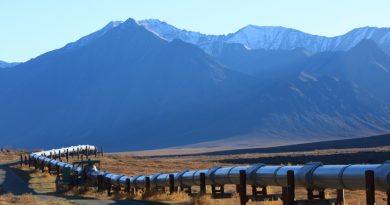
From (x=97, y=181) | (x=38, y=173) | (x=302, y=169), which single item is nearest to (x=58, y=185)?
(x=97, y=181)

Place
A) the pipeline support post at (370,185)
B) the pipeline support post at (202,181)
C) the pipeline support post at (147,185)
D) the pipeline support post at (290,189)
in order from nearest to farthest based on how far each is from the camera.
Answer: the pipeline support post at (370,185) < the pipeline support post at (290,189) < the pipeline support post at (202,181) < the pipeline support post at (147,185)

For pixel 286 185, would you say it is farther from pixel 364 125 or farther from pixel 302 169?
pixel 364 125

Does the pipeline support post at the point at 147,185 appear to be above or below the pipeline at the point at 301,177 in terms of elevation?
below

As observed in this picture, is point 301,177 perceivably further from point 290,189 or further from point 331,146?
point 331,146

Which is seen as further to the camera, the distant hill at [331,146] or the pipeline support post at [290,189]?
the distant hill at [331,146]

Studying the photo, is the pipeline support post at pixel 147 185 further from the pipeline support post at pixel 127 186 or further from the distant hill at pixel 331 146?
the distant hill at pixel 331 146

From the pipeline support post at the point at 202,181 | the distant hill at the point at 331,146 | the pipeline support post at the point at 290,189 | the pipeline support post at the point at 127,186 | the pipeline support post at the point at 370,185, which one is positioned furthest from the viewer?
the distant hill at the point at 331,146

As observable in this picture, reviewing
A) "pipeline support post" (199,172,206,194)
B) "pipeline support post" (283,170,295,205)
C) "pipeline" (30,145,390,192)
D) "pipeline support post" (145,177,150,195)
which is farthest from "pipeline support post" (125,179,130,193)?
"pipeline support post" (283,170,295,205)

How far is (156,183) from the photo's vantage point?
2619cm

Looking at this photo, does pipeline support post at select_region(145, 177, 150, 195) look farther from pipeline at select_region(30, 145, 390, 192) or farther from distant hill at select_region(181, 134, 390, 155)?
distant hill at select_region(181, 134, 390, 155)

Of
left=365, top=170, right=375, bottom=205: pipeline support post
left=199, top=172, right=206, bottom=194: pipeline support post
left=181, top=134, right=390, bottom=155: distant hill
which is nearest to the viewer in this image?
left=365, top=170, right=375, bottom=205: pipeline support post

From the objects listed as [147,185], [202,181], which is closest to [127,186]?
[147,185]

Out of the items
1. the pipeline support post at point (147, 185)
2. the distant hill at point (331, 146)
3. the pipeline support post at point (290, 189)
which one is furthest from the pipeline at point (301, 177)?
the distant hill at point (331, 146)

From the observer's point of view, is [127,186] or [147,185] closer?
[147,185]
